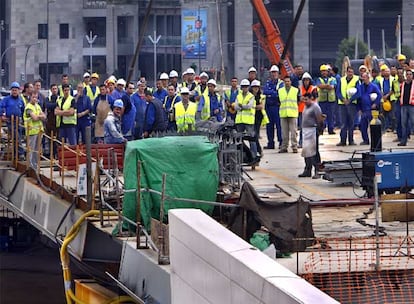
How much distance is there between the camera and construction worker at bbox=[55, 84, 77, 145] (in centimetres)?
2394

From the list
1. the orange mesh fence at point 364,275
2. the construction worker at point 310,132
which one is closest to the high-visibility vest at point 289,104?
the construction worker at point 310,132

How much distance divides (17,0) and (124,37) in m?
8.58

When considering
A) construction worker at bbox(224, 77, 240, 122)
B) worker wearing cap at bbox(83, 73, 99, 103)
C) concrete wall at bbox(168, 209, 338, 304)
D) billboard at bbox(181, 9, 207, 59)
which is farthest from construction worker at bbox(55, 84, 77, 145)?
billboard at bbox(181, 9, 207, 59)

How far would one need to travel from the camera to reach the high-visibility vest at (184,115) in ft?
72.0

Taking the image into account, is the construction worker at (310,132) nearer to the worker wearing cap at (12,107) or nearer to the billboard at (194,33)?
the worker wearing cap at (12,107)

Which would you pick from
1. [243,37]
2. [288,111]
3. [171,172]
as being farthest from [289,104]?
[243,37]

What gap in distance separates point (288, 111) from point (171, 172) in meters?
9.99

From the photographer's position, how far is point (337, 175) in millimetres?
19078

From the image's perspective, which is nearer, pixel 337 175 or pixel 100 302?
pixel 100 302

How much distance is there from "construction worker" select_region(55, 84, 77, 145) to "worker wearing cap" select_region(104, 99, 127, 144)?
3281 mm

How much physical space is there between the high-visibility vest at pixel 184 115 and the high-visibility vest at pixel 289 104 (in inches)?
132

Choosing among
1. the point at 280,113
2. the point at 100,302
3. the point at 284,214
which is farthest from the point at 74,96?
the point at 284,214

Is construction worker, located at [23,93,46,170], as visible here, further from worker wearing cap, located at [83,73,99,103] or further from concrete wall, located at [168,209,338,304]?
concrete wall, located at [168,209,338,304]

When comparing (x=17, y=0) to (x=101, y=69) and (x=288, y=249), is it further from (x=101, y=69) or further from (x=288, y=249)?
(x=288, y=249)
